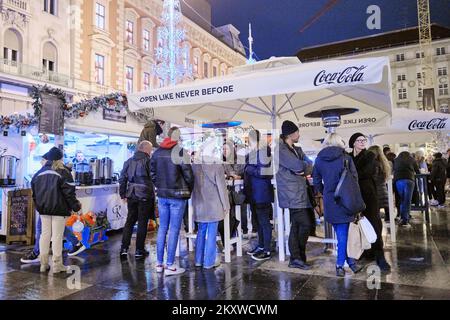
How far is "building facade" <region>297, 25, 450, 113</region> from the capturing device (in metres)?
51.9

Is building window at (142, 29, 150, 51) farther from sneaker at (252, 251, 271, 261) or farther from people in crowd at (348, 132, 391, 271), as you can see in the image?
people in crowd at (348, 132, 391, 271)

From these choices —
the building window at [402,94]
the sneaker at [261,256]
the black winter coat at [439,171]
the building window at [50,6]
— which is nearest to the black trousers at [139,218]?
the sneaker at [261,256]

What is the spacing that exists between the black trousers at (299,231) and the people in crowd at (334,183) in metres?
0.36

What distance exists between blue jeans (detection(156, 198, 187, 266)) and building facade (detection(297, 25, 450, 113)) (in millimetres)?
52607

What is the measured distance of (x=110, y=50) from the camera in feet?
80.3

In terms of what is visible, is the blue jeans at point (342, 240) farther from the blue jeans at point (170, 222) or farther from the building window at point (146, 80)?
the building window at point (146, 80)

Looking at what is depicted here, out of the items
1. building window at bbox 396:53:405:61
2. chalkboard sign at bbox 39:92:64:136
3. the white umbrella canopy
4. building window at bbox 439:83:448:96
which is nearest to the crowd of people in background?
the white umbrella canopy

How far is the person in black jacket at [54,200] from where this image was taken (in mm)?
4508

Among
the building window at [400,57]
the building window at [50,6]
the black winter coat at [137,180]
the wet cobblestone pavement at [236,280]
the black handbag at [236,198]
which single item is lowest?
the wet cobblestone pavement at [236,280]

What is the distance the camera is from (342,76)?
151 inches

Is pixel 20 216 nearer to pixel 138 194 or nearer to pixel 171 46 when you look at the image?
pixel 138 194

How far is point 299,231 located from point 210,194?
1.29m

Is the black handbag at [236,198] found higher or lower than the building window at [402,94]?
lower
